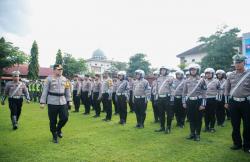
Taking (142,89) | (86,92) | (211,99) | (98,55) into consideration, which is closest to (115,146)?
(142,89)

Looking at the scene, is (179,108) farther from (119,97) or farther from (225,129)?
(119,97)

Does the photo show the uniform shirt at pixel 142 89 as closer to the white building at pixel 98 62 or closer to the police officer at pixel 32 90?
the police officer at pixel 32 90

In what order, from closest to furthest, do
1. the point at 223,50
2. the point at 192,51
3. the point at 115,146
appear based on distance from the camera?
1. the point at 115,146
2. the point at 223,50
3. the point at 192,51

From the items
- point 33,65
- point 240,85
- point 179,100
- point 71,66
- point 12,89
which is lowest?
point 179,100

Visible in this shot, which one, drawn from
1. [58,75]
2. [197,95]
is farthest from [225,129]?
[58,75]

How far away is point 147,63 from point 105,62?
42655 mm

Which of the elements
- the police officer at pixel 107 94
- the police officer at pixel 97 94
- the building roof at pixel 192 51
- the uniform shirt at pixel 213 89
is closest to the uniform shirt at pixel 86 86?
the police officer at pixel 97 94

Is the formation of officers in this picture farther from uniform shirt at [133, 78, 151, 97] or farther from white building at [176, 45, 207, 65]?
white building at [176, 45, 207, 65]

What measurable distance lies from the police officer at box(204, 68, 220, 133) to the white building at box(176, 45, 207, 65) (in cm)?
4871

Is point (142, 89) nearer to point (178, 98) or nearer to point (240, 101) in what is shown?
point (178, 98)

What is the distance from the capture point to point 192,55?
5947cm

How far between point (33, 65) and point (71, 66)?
28.6ft

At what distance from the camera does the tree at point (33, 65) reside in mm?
52766

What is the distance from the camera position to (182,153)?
6.40 meters
